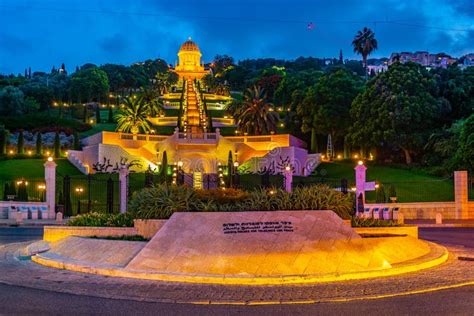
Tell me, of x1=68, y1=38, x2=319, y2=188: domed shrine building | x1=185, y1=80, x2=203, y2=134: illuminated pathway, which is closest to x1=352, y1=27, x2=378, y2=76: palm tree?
x1=185, y1=80, x2=203, y2=134: illuminated pathway

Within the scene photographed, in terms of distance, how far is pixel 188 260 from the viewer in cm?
1410

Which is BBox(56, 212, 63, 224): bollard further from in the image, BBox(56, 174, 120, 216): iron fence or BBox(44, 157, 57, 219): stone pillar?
BBox(44, 157, 57, 219): stone pillar

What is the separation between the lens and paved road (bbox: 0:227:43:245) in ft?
76.0

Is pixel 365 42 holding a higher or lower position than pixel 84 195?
higher

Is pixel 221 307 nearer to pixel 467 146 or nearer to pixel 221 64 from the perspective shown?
pixel 467 146

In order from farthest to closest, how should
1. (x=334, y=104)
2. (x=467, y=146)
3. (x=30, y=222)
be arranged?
(x=334, y=104)
(x=467, y=146)
(x=30, y=222)

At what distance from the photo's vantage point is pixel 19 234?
2562 cm

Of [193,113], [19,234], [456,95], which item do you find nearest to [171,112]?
[193,113]

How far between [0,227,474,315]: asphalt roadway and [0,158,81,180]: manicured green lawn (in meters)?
39.9

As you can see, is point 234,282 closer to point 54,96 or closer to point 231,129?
point 231,129

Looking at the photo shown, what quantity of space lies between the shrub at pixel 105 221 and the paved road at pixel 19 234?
3.86 meters

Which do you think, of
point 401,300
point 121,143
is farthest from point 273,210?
point 121,143

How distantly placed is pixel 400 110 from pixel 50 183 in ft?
110

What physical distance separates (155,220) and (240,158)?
50530 millimetres
